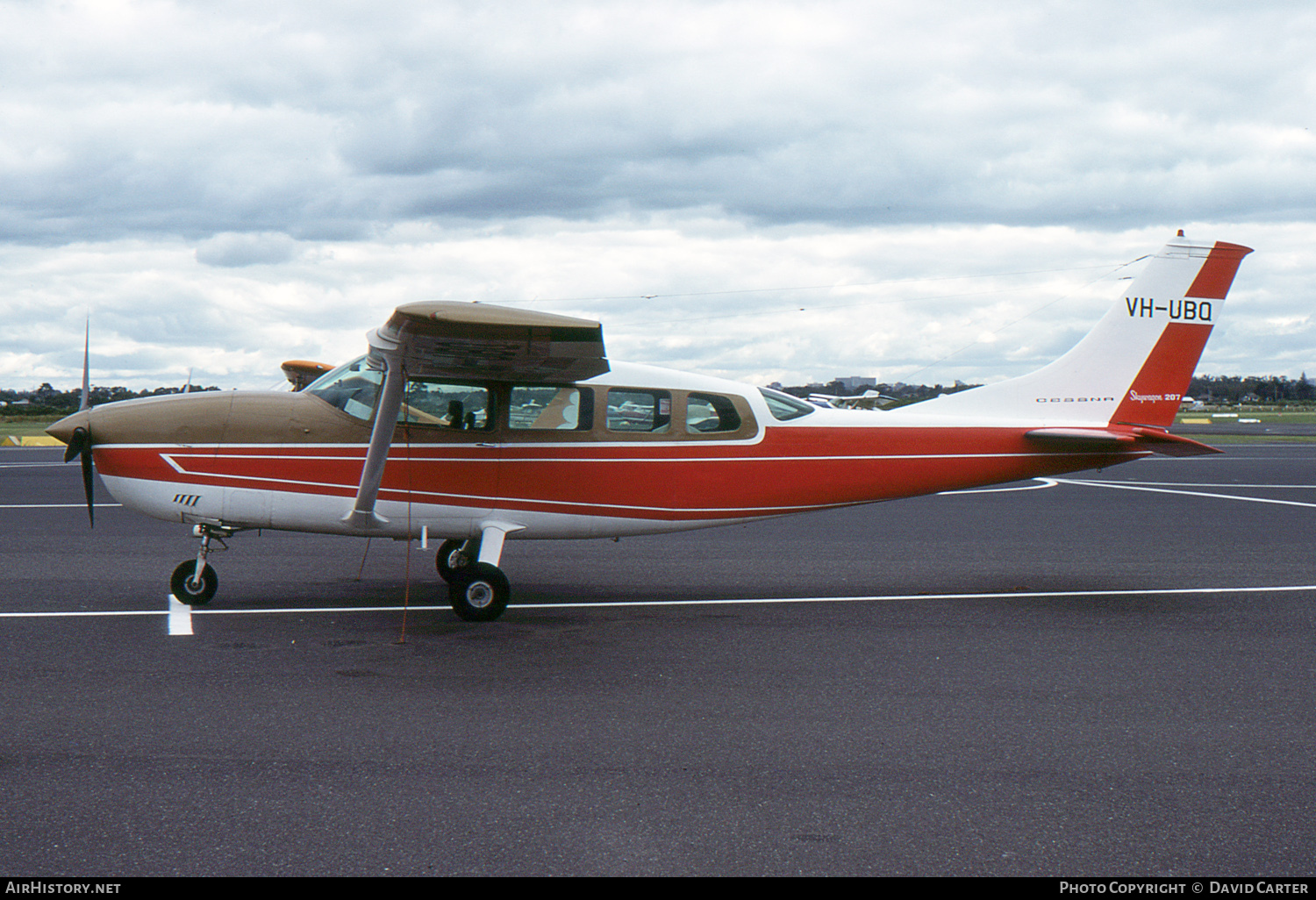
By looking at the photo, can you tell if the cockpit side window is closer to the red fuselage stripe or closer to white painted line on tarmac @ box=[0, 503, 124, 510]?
the red fuselage stripe

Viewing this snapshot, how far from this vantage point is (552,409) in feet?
24.9

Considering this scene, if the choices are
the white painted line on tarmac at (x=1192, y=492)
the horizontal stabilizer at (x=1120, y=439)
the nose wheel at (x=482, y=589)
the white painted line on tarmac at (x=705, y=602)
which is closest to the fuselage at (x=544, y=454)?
the horizontal stabilizer at (x=1120, y=439)

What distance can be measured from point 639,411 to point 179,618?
3.77 metres

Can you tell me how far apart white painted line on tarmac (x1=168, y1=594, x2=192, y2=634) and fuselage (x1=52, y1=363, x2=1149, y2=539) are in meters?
0.70

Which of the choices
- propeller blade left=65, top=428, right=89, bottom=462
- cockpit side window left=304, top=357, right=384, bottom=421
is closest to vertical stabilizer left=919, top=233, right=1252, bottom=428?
cockpit side window left=304, top=357, right=384, bottom=421

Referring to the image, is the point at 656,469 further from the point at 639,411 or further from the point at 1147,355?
the point at 1147,355

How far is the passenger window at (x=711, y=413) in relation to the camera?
7883mm

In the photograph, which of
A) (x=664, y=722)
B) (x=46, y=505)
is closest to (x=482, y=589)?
(x=664, y=722)

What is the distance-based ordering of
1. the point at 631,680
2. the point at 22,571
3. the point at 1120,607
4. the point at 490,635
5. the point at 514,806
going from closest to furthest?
1. the point at 514,806
2. the point at 631,680
3. the point at 490,635
4. the point at 1120,607
5. the point at 22,571

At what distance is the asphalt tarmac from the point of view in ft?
A: 11.1
